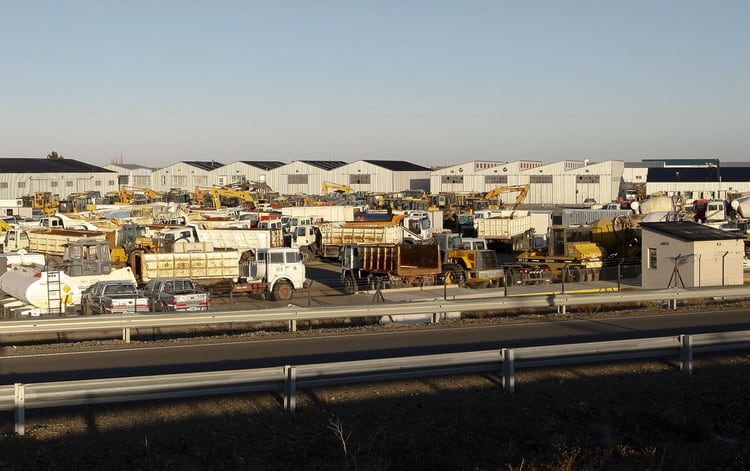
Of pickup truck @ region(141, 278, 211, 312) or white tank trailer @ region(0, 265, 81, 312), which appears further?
pickup truck @ region(141, 278, 211, 312)

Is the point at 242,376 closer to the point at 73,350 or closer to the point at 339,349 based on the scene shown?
the point at 339,349

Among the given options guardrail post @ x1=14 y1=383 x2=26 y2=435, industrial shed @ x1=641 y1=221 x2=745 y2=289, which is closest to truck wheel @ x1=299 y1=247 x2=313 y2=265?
industrial shed @ x1=641 y1=221 x2=745 y2=289

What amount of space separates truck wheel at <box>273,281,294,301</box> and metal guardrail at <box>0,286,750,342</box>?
8.73 m

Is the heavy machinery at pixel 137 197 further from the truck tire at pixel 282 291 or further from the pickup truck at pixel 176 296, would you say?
the pickup truck at pixel 176 296

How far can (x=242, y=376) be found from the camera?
37.2 ft

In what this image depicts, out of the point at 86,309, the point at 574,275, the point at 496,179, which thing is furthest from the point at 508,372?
the point at 496,179

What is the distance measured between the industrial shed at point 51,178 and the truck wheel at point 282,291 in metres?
74.6

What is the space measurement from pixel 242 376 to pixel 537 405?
4.03 meters

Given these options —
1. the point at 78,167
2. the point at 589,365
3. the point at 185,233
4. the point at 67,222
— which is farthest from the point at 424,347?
the point at 78,167

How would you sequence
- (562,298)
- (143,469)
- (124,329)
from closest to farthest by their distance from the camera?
(143,469) < (124,329) < (562,298)

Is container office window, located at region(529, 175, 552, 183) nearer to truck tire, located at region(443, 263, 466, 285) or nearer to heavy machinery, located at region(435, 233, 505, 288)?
heavy machinery, located at region(435, 233, 505, 288)

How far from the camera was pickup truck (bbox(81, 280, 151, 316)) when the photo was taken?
22.1m

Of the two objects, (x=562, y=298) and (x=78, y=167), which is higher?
(x=78, y=167)

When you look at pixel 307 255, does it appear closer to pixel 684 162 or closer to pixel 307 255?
pixel 307 255
